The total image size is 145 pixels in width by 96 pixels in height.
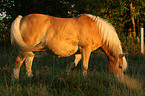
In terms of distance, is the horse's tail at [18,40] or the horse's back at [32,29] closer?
the horse's tail at [18,40]

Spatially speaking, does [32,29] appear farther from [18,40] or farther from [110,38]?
[110,38]

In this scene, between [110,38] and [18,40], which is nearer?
[18,40]

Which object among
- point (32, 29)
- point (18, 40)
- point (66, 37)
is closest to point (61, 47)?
point (66, 37)

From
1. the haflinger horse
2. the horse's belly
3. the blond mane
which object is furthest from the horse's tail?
the blond mane

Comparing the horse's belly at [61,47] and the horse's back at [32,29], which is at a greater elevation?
the horse's back at [32,29]

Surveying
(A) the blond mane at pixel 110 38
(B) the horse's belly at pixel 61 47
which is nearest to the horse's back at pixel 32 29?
(B) the horse's belly at pixel 61 47

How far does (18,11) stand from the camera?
13281 millimetres

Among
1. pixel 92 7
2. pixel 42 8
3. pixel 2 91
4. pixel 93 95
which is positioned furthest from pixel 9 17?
pixel 93 95

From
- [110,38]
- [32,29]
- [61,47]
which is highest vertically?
[32,29]

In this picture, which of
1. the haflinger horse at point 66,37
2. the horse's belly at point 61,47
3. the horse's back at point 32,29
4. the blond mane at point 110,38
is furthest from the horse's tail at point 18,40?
the blond mane at point 110,38

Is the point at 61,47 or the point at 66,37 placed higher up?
the point at 66,37

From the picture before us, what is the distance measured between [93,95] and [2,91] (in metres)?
2.01

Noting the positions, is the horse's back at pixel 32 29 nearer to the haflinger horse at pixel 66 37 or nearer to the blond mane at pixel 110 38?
the haflinger horse at pixel 66 37

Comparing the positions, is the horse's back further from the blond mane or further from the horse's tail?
the blond mane
